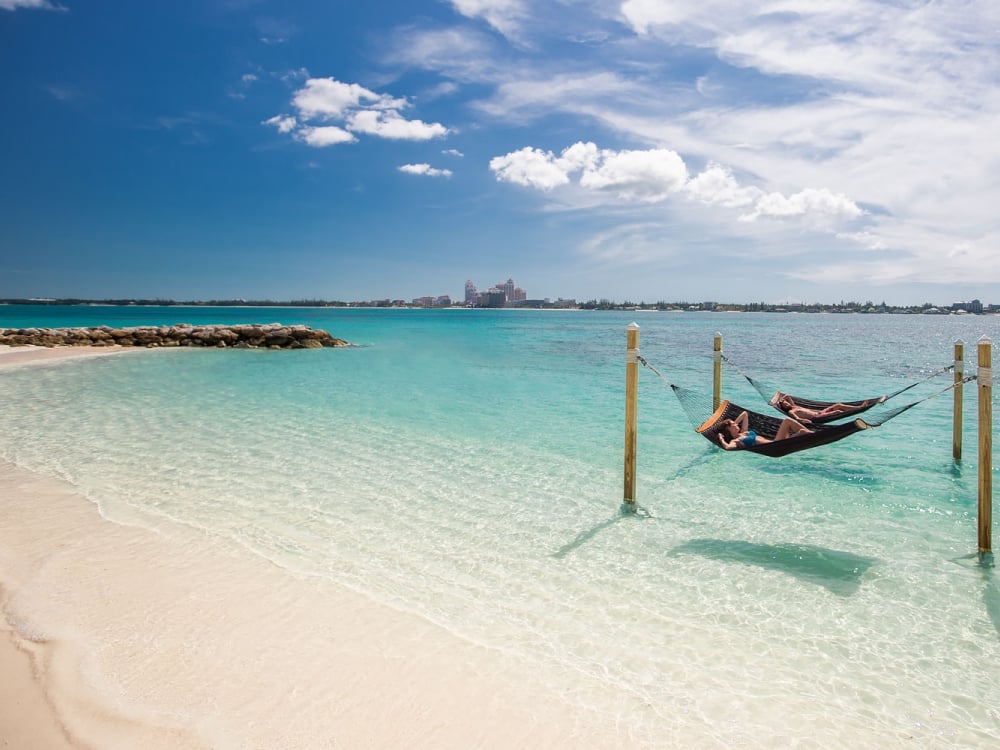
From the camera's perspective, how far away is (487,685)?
3512mm

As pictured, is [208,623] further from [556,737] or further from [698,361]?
[698,361]

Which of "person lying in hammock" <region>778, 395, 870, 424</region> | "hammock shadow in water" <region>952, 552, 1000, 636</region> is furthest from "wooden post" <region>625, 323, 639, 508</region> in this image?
"hammock shadow in water" <region>952, 552, 1000, 636</region>

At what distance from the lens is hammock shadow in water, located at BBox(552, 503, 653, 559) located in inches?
219

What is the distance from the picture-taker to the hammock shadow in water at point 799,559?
5000mm

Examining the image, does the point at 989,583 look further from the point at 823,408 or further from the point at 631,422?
the point at 823,408

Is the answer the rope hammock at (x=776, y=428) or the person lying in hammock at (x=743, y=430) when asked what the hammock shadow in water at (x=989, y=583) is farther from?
the person lying in hammock at (x=743, y=430)

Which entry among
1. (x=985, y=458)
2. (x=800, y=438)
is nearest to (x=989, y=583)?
(x=985, y=458)

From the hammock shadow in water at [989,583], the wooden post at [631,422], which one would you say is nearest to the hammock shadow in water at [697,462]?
the wooden post at [631,422]

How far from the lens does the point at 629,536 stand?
594cm

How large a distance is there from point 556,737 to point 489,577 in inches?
76.7

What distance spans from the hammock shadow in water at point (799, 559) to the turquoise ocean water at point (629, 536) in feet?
0.08

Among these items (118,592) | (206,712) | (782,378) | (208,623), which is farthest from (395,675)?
(782,378)

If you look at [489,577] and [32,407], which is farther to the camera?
[32,407]

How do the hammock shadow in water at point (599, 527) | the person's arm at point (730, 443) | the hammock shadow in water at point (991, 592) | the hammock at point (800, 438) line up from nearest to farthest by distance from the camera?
the hammock shadow in water at point (991, 592) < the hammock shadow in water at point (599, 527) < the hammock at point (800, 438) < the person's arm at point (730, 443)
